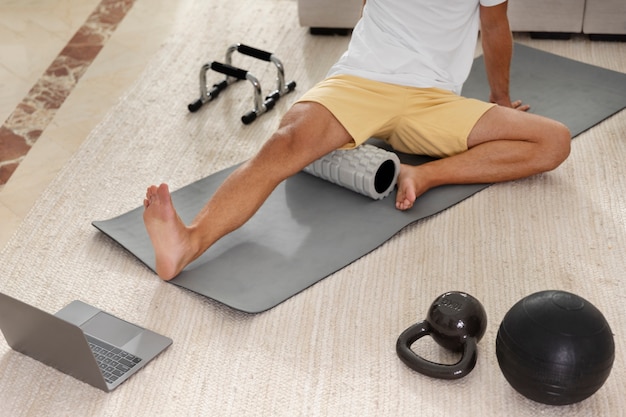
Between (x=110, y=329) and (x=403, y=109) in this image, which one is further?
(x=403, y=109)

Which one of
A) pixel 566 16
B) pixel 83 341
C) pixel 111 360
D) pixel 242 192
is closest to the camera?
pixel 83 341

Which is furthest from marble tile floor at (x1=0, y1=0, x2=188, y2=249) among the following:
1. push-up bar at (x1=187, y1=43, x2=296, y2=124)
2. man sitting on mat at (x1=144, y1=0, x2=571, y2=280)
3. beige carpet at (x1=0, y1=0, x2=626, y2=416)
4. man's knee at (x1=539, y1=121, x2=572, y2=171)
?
man's knee at (x1=539, y1=121, x2=572, y2=171)

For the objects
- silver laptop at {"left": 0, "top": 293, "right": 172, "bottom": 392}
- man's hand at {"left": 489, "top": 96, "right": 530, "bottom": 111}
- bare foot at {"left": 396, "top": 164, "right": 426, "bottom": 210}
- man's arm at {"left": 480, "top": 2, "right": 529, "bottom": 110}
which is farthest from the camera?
man's hand at {"left": 489, "top": 96, "right": 530, "bottom": 111}

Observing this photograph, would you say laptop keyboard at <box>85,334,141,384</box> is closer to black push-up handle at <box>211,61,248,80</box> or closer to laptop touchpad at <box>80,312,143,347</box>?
laptop touchpad at <box>80,312,143,347</box>

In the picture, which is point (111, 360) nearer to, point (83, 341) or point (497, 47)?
point (83, 341)

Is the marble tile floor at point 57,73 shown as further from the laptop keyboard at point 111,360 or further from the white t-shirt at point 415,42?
the white t-shirt at point 415,42

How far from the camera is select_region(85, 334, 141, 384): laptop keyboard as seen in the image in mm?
1776

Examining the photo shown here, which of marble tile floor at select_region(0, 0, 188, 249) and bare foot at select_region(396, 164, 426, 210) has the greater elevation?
bare foot at select_region(396, 164, 426, 210)

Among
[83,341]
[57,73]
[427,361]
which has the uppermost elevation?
[83,341]

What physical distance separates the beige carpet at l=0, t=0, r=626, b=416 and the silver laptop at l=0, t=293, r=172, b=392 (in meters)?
0.03

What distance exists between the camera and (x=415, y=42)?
232 centimetres

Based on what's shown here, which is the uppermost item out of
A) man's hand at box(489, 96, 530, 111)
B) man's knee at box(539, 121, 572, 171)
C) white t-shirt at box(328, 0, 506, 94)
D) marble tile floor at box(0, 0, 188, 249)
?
white t-shirt at box(328, 0, 506, 94)

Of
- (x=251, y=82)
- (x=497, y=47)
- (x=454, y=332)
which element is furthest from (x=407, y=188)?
(x=251, y=82)

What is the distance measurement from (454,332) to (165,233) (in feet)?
2.14
